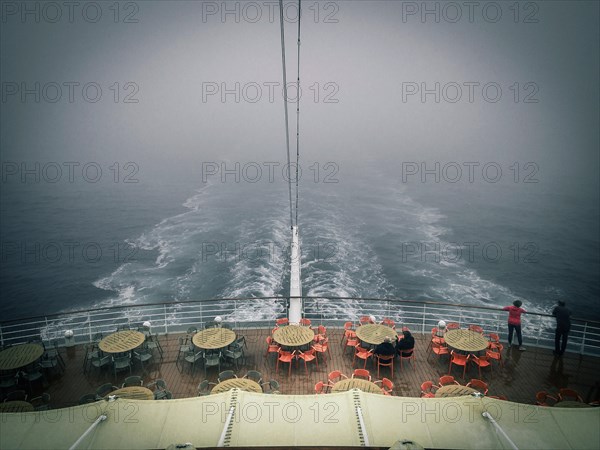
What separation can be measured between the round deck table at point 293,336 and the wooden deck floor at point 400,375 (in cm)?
76

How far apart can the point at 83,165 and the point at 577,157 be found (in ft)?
507

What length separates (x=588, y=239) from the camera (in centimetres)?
3897

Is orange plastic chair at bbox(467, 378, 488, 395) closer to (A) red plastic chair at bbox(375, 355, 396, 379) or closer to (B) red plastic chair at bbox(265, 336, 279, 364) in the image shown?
(A) red plastic chair at bbox(375, 355, 396, 379)

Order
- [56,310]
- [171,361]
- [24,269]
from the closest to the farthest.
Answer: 1. [171,361]
2. [56,310]
3. [24,269]

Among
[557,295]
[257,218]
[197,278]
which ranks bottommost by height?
[557,295]

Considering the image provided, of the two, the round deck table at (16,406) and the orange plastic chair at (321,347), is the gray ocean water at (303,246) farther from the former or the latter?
the round deck table at (16,406)

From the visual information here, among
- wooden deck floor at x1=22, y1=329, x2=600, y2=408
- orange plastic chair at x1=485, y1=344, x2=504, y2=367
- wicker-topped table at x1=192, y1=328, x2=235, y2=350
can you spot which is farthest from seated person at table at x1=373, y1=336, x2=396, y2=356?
wicker-topped table at x1=192, y1=328, x2=235, y2=350

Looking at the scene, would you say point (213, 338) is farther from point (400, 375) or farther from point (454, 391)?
→ point (454, 391)

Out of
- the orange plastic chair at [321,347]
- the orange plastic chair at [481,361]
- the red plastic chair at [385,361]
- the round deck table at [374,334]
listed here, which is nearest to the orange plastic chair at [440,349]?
the orange plastic chair at [481,361]

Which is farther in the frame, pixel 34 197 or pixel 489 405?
pixel 34 197

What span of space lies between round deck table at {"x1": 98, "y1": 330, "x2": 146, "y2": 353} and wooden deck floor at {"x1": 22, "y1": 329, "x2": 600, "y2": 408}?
74 cm

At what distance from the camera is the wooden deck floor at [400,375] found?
23.8 ft

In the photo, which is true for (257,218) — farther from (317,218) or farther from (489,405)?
(489,405)

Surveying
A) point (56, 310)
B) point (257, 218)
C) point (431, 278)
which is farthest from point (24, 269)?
point (431, 278)
